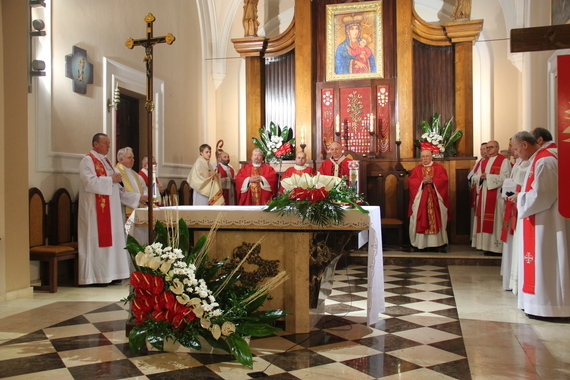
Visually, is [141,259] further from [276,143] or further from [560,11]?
[276,143]

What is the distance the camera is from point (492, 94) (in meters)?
10.7

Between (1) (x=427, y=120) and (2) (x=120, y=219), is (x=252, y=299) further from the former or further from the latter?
(1) (x=427, y=120)

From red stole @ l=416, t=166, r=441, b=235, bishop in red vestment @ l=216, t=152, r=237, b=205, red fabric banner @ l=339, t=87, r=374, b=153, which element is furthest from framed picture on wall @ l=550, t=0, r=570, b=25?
bishop in red vestment @ l=216, t=152, r=237, b=205

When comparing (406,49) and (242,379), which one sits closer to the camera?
(242,379)

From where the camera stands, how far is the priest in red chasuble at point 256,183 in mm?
8662

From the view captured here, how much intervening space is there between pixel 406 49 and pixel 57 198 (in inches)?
253

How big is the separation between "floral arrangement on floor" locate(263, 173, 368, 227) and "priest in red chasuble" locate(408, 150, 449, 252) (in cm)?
469

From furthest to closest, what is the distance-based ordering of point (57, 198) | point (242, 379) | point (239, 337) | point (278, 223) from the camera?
1. point (57, 198)
2. point (278, 223)
3. point (239, 337)
4. point (242, 379)

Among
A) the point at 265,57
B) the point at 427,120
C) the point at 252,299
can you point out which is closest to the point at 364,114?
the point at 427,120

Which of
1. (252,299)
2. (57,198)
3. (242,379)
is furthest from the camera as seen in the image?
(57,198)

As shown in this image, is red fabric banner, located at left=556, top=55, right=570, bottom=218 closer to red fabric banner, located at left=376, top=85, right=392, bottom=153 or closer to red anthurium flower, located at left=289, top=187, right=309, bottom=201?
red anthurium flower, located at left=289, top=187, right=309, bottom=201

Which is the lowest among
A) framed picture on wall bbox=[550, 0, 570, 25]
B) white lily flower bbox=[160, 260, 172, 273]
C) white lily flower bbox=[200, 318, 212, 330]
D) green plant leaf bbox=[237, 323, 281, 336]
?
green plant leaf bbox=[237, 323, 281, 336]

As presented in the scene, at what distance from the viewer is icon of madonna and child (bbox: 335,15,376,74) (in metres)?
10.1

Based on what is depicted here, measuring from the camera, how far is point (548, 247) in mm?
4531
